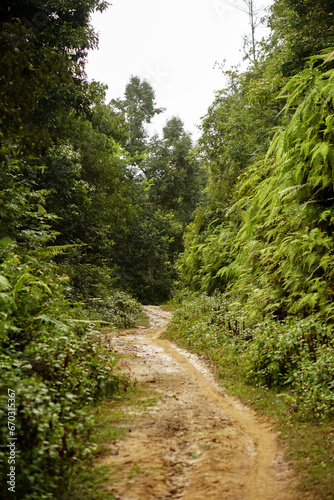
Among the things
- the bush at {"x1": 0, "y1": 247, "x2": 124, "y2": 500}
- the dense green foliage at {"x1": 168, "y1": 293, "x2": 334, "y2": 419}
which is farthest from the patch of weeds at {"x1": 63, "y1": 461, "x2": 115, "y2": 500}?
the dense green foliage at {"x1": 168, "y1": 293, "x2": 334, "y2": 419}

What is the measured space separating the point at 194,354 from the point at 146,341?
2.33m

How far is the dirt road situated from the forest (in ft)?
1.73

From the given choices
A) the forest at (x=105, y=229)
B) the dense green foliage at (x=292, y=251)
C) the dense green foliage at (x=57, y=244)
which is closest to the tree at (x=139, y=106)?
the dense green foliage at (x=57, y=244)

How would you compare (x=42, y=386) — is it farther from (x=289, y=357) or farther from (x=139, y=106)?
(x=139, y=106)

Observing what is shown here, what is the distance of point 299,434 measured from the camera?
177 inches

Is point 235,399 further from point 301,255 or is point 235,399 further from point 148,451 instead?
point 301,255

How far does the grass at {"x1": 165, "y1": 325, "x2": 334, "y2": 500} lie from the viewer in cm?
341

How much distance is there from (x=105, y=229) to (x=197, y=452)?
558 inches

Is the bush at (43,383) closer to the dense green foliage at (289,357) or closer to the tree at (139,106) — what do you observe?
the dense green foliage at (289,357)

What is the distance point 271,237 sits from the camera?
32.4 feet

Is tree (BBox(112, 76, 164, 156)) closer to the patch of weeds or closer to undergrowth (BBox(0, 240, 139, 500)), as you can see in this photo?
undergrowth (BBox(0, 240, 139, 500))

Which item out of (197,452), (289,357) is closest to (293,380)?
(289,357)

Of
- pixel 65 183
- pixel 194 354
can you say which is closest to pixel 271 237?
pixel 194 354

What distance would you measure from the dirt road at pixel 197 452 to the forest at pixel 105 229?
20.8 inches
